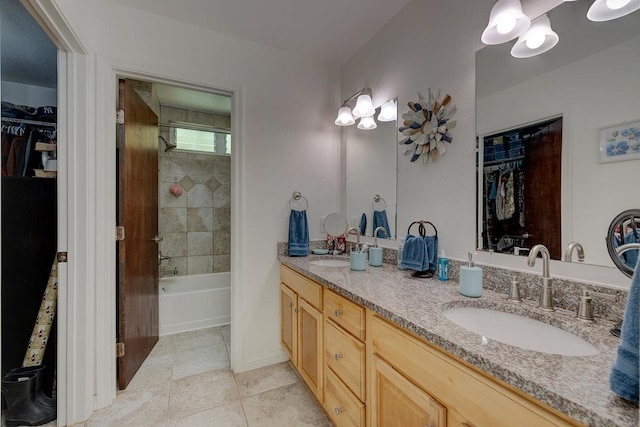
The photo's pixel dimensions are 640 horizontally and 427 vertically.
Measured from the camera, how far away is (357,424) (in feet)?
3.82

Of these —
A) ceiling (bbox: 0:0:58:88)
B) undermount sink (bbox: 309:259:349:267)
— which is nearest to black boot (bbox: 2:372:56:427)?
undermount sink (bbox: 309:259:349:267)

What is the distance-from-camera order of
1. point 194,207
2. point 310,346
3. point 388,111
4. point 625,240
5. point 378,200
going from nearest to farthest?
point 625,240, point 310,346, point 388,111, point 378,200, point 194,207

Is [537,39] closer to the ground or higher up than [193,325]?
Answer: higher up

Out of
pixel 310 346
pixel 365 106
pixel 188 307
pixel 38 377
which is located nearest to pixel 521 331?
pixel 310 346

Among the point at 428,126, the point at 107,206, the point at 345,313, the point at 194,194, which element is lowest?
the point at 345,313

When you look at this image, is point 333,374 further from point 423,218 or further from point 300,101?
point 300,101

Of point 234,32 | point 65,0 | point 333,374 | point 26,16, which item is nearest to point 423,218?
point 333,374

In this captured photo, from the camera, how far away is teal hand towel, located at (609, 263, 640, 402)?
0.46 m

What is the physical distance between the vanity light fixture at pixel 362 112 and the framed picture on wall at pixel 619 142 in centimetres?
128

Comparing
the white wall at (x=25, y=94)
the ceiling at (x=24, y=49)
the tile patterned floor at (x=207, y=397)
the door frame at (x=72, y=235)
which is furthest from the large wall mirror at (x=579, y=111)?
the white wall at (x=25, y=94)

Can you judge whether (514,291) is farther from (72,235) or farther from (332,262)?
(72,235)

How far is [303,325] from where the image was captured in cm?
172

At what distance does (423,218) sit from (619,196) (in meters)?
0.83

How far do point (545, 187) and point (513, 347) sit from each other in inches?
27.7
